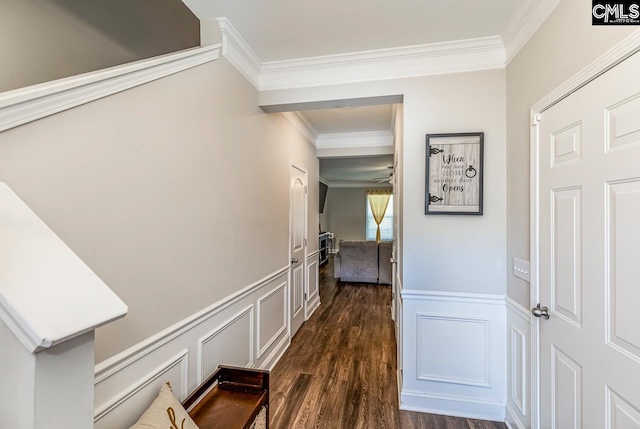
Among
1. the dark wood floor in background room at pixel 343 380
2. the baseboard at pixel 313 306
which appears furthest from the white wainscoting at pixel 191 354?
the baseboard at pixel 313 306

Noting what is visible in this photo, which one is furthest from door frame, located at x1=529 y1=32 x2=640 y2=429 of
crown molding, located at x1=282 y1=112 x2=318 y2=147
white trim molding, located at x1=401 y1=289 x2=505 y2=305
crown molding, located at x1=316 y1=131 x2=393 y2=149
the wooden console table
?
crown molding, located at x1=316 y1=131 x2=393 y2=149

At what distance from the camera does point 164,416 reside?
3.46ft

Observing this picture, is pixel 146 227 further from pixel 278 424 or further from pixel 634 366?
pixel 634 366

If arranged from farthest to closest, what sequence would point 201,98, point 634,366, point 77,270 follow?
1. point 201,98
2. point 634,366
3. point 77,270

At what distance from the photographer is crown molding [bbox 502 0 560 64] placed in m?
1.45

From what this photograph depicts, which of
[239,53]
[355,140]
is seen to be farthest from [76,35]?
[355,140]

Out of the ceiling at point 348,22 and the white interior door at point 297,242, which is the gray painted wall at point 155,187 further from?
the white interior door at point 297,242

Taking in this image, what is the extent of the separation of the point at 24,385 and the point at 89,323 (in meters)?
0.11

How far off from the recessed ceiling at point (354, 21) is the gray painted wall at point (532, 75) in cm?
30

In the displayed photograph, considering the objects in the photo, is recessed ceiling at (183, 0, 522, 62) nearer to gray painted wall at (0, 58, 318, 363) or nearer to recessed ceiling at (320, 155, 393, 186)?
gray painted wall at (0, 58, 318, 363)

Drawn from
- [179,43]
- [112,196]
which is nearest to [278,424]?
[112,196]

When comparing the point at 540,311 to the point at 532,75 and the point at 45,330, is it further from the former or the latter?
the point at 45,330

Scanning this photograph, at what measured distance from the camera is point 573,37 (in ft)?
4.10

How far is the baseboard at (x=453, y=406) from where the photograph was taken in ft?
6.38
